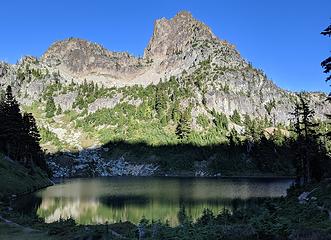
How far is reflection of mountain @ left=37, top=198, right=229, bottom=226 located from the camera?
56.2m

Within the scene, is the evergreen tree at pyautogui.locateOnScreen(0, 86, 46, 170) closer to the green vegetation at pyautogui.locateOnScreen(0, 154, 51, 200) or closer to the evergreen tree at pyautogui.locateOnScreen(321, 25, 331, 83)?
the green vegetation at pyautogui.locateOnScreen(0, 154, 51, 200)

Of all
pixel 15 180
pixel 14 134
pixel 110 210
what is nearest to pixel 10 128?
pixel 14 134

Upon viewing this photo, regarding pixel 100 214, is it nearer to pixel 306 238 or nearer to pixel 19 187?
pixel 19 187

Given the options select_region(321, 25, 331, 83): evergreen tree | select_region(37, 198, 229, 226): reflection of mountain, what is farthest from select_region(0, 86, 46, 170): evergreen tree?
select_region(321, 25, 331, 83): evergreen tree

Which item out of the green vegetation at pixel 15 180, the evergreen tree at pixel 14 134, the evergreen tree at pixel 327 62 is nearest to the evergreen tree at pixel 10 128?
the evergreen tree at pixel 14 134

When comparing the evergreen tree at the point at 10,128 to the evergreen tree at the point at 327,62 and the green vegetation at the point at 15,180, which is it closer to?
the green vegetation at the point at 15,180

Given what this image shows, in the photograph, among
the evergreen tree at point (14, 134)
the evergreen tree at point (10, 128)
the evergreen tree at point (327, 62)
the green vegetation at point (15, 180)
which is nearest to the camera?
the evergreen tree at point (327, 62)

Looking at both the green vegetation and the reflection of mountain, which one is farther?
the green vegetation

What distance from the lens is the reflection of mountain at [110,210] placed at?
184ft

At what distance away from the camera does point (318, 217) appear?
3219 cm

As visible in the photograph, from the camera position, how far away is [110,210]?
66000 mm

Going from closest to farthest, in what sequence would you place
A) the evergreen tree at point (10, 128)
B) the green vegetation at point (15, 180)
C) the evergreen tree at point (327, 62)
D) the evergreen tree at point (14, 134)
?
the evergreen tree at point (327, 62), the green vegetation at point (15, 180), the evergreen tree at point (10, 128), the evergreen tree at point (14, 134)

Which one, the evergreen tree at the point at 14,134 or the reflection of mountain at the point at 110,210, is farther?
the evergreen tree at the point at 14,134

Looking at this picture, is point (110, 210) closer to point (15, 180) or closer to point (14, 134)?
point (15, 180)
